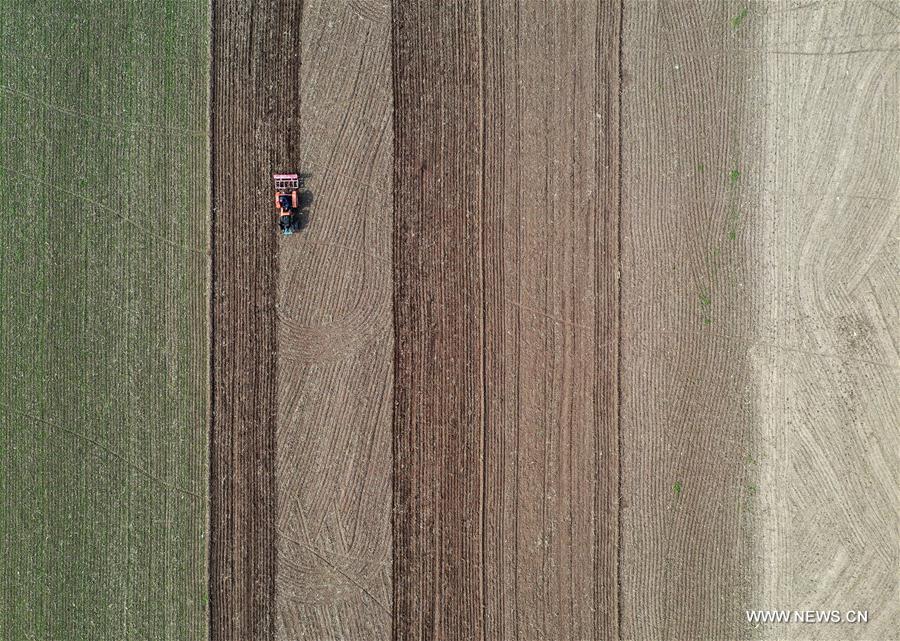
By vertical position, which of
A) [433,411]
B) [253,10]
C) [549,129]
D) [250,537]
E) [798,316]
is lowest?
[250,537]

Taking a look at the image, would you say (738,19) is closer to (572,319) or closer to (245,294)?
(572,319)

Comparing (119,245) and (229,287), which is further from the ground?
(119,245)

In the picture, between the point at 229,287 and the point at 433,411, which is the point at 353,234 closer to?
the point at 229,287

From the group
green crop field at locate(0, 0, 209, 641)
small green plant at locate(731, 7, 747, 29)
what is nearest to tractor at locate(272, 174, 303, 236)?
green crop field at locate(0, 0, 209, 641)

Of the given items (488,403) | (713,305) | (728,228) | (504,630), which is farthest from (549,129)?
(504,630)

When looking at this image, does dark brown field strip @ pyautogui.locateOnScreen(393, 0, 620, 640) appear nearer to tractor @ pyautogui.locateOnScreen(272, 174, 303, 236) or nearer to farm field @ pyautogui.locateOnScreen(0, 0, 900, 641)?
farm field @ pyautogui.locateOnScreen(0, 0, 900, 641)

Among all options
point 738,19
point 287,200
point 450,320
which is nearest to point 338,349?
point 450,320

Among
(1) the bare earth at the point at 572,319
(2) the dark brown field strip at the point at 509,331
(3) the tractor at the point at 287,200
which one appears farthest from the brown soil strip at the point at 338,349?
(2) the dark brown field strip at the point at 509,331
